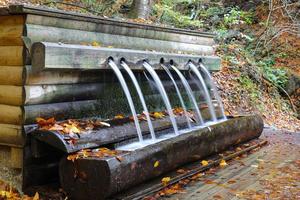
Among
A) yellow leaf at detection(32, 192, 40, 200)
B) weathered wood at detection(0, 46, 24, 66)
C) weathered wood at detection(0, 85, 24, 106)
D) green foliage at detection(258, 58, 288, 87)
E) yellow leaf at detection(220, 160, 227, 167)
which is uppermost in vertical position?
weathered wood at detection(0, 46, 24, 66)

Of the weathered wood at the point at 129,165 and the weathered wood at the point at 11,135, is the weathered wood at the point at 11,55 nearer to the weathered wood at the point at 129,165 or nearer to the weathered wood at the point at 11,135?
the weathered wood at the point at 11,135

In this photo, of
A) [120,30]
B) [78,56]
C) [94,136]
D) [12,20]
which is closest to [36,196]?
[94,136]

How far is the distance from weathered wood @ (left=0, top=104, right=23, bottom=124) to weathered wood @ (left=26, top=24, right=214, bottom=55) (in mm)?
756

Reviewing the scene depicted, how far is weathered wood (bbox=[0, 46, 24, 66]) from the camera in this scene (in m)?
4.41

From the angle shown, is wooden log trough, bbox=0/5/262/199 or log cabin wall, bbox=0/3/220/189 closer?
wooden log trough, bbox=0/5/262/199

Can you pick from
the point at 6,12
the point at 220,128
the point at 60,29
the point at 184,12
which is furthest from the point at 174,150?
the point at 184,12

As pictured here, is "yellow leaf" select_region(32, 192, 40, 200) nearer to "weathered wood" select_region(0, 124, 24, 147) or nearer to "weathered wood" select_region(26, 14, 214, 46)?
"weathered wood" select_region(0, 124, 24, 147)

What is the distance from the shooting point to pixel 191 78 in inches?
313

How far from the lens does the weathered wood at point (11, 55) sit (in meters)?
4.41

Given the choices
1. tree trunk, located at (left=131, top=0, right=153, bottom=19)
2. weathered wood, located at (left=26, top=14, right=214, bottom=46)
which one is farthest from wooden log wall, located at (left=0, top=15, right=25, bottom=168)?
tree trunk, located at (left=131, top=0, right=153, bottom=19)

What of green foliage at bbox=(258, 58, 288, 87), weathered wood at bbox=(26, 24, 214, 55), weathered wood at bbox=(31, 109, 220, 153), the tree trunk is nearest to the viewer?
weathered wood at bbox=(31, 109, 220, 153)

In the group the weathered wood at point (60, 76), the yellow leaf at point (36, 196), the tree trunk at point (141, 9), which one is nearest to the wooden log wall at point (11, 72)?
the weathered wood at point (60, 76)

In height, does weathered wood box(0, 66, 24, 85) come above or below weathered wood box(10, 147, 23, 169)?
above

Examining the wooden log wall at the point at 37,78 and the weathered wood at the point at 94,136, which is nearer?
the weathered wood at the point at 94,136
